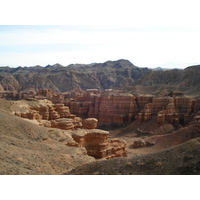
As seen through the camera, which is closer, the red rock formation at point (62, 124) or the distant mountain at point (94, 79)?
the red rock formation at point (62, 124)

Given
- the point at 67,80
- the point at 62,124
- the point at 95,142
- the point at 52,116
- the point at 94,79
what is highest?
the point at 94,79

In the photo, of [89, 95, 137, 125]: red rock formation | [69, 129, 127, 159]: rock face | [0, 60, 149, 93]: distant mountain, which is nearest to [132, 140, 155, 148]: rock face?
[69, 129, 127, 159]: rock face

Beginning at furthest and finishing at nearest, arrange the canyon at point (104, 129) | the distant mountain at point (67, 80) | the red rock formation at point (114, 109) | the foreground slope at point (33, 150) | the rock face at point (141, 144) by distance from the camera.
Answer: the distant mountain at point (67, 80), the red rock formation at point (114, 109), the rock face at point (141, 144), the foreground slope at point (33, 150), the canyon at point (104, 129)

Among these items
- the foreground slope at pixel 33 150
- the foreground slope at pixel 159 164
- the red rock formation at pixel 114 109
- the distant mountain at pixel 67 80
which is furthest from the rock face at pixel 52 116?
the distant mountain at pixel 67 80

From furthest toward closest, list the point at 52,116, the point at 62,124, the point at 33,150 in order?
the point at 52,116
the point at 62,124
the point at 33,150

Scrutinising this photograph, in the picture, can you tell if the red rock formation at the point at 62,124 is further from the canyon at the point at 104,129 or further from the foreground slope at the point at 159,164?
the foreground slope at the point at 159,164

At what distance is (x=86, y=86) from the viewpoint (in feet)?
532

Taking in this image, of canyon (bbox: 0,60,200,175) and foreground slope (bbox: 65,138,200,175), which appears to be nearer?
foreground slope (bbox: 65,138,200,175)

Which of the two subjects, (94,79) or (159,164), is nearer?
(159,164)

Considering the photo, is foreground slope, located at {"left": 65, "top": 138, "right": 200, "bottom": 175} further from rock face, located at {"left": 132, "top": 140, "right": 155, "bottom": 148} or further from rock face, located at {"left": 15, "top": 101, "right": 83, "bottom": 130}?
rock face, located at {"left": 132, "top": 140, "right": 155, "bottom": 148}

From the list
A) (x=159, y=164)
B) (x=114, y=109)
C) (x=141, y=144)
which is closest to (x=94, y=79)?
(x=114, y=109)

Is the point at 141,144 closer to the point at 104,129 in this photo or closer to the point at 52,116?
the point at 52,116

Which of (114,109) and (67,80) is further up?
(67,80)

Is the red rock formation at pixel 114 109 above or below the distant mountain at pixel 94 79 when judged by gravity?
below
